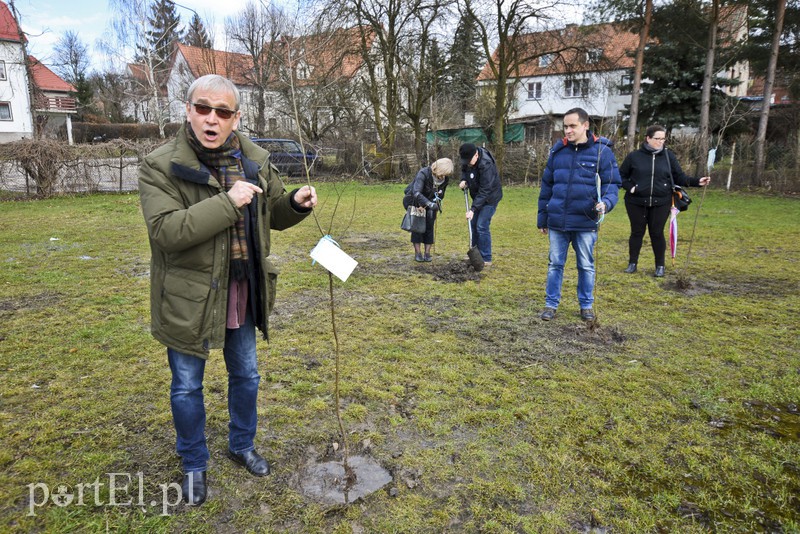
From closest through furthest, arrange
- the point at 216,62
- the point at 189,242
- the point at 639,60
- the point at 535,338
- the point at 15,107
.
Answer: the point at 189,242, the point at 535,338, the point at 639,60, the point at 216,62, the point at 15,107

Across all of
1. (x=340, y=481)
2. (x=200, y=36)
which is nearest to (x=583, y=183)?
(x=340, y=481)

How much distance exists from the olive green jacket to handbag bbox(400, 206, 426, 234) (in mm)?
5151

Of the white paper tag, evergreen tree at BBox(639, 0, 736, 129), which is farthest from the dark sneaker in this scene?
evergreen tree at BBox(639, 0, 736, 129)

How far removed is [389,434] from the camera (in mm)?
3240

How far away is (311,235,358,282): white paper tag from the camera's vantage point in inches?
95.6

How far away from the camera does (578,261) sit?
5172mm

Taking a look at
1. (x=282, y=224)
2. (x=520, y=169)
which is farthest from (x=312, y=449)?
(x=520, y=169)

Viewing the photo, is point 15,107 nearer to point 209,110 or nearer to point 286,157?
point 286,157

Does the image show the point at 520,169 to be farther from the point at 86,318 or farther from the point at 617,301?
the point at 86,318

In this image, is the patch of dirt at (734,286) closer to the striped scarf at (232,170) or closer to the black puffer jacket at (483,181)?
the black puffer jacket at (483,181)

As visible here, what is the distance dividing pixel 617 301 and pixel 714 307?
1009mm

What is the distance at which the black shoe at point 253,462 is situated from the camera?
9.14ft

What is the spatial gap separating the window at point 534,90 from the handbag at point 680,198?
34.5 meters

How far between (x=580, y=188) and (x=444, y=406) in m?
2.61
